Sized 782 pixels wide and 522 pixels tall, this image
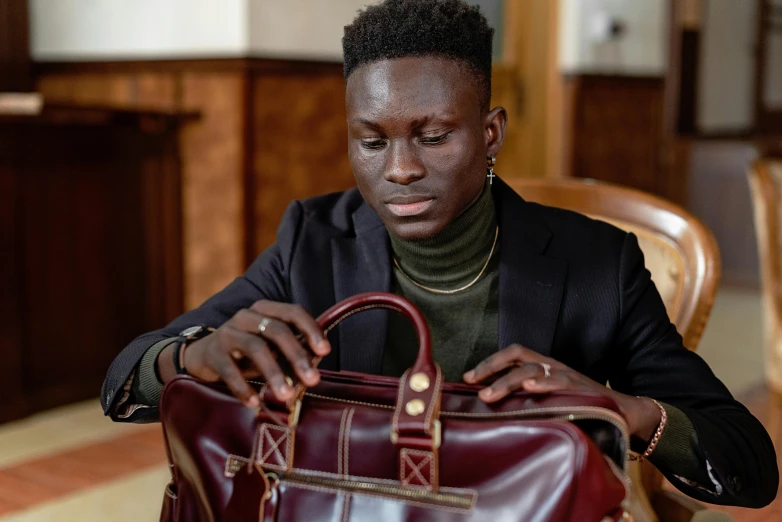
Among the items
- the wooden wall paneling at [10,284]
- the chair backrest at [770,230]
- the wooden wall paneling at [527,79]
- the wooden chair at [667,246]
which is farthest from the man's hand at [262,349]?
the wooden wall paneling at [527,79]

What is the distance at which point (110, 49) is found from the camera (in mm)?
4156

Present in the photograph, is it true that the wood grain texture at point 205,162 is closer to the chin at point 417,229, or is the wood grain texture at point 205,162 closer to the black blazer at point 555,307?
the black blazer at point 555,307

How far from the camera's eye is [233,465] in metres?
1.02

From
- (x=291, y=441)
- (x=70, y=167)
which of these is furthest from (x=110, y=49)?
(x=291, y=441)

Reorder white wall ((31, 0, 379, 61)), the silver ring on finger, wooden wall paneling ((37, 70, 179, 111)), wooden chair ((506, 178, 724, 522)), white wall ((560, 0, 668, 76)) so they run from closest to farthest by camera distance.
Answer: the silver ring on finger < wooden chair ((506, 178, 724, 522)) < white wall ((31, 0, 379, 61)) < wooden wall paneling ((37, 70, 179, 111)) < white wall ((560, 0, 668, 76))

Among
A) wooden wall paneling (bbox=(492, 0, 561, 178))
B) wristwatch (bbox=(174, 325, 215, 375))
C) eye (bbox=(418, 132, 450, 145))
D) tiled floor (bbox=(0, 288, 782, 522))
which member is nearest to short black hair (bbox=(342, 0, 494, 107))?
eye (bbox=(418, 132, 450, 145))

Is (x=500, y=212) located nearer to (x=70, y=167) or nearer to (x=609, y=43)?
(x=70, y=167)

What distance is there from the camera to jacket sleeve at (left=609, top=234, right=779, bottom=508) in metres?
1.17

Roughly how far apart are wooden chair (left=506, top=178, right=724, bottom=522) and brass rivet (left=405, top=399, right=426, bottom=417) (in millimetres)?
582

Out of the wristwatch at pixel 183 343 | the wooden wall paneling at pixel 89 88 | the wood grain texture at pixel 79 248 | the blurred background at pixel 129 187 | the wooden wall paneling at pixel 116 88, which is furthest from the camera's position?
the wooden wall paneling at pixel 89 88

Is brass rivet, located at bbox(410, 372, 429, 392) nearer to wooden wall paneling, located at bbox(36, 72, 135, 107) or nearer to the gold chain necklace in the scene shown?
the gold chain necklace

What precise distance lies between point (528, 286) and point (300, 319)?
47 cm

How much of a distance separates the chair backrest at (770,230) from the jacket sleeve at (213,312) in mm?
1833

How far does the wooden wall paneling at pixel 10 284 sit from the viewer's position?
3.25m
